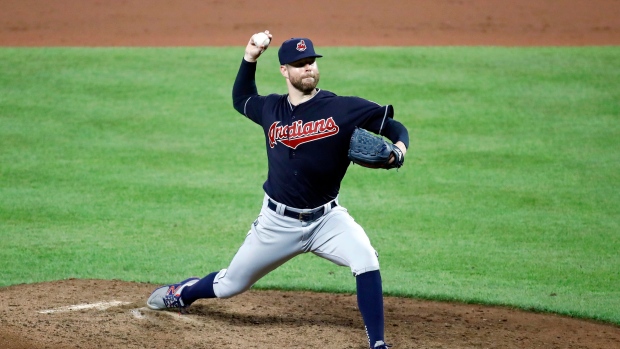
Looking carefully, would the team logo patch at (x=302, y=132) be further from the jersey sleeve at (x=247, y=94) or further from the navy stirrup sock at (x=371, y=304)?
the navy stirrup sock at (x=371, y=304)

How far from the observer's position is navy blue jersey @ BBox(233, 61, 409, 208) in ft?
15.0

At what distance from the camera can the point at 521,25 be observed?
15469mm

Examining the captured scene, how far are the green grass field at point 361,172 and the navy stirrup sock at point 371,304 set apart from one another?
1550 millimetres

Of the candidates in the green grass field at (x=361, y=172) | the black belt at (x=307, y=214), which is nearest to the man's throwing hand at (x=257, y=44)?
the black belt at (x=307, y=214)

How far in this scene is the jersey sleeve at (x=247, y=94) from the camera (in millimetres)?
4988

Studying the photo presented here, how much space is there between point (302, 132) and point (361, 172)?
15.5ft

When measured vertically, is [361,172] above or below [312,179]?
above

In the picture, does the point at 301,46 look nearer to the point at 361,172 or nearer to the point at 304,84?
the point at 304,84

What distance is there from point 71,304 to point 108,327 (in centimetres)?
58

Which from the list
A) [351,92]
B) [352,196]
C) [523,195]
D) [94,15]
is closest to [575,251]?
[523,195]

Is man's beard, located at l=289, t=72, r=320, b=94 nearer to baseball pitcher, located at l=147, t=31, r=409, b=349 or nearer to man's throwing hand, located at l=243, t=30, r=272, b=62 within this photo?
baseball pitcher, located at l=147, t=31, r=409, b=349

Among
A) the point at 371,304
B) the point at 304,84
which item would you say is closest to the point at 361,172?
the point at 304,84

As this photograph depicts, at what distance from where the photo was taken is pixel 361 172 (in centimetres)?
932

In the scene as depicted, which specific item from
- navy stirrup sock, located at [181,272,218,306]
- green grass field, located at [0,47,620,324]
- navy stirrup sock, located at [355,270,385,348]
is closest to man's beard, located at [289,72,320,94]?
navy stirrup sock, located at [355,270,385,348]
